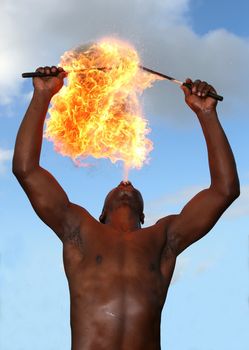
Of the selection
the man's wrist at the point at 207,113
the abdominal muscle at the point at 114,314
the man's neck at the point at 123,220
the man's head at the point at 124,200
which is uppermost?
the man's wrist at the point at 207,113

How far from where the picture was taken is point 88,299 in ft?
15.5

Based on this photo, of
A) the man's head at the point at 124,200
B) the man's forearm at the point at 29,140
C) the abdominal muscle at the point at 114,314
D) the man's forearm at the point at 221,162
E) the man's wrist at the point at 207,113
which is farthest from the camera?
the man's head at the point at 124,200

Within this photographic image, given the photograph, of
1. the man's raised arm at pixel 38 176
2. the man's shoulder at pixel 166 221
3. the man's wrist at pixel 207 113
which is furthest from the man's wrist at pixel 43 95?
the man's shoulder at pixel 166 221

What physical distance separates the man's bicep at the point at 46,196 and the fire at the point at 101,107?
1.32m

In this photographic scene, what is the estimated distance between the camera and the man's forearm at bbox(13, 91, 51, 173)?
490 centimetres

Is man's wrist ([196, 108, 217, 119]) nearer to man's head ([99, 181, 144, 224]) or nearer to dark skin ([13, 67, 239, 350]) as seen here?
dark skin ([13, 67, 239, 350])

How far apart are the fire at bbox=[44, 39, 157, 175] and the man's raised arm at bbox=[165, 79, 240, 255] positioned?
1531 millimetres

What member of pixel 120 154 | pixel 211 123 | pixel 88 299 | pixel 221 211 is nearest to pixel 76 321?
pixel 88 299

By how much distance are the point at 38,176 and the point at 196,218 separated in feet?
5.09

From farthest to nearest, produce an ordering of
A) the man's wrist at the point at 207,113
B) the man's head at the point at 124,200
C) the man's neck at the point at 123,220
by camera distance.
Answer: the man's head at the point at 124,200 < the man's neck at the point at 123,220 < the man's wrist at the point at 207,113

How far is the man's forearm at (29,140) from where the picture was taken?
4902 mm

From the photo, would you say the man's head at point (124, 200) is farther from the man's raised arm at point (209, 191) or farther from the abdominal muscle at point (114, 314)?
the abdominal muscle at point (114, 314)

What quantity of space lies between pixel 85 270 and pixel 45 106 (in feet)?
5.19

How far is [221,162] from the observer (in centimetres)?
512
